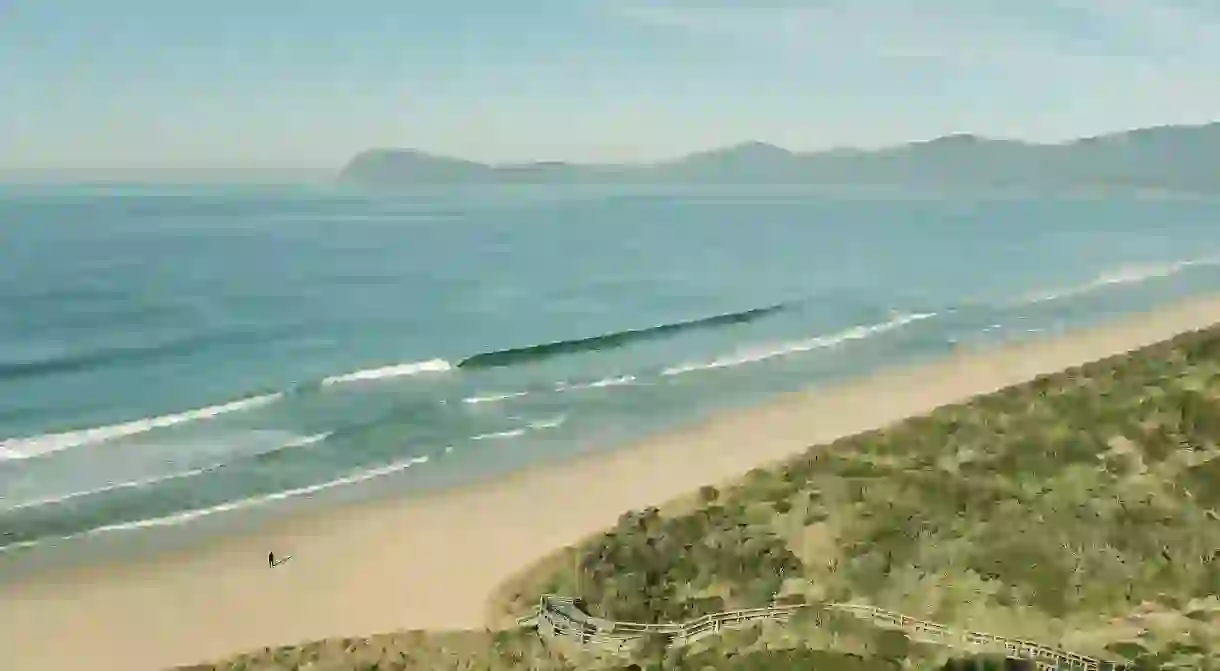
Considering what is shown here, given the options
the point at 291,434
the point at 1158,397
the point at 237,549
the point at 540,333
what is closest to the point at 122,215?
the point at 540,333

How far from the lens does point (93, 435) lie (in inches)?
1107

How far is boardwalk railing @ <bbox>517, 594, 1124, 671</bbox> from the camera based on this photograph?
14448 millimetres

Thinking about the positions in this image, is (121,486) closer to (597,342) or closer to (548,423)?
(548,423)

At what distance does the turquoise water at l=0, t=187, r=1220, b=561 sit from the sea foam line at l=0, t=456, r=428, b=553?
8cm

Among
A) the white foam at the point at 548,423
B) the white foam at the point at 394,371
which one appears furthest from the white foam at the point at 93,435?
the white foam at the point at 548,423

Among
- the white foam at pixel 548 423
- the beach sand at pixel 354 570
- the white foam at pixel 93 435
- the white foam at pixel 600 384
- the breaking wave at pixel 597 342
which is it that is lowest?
the beach sand at pixel 354 570

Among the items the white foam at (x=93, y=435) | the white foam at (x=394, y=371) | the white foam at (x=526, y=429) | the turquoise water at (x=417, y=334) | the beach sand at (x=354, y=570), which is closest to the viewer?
the beach sand at (x=354, y=570)

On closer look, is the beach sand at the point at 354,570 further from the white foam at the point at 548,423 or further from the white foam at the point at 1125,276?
the white foam at the point at 1125,276

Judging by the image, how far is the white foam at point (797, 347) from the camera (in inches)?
1517

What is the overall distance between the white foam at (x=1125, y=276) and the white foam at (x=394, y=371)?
98.0 feet

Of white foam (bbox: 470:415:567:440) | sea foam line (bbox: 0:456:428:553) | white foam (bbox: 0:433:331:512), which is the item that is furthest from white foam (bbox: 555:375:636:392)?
white foam (bbox: 0:433:331:512)

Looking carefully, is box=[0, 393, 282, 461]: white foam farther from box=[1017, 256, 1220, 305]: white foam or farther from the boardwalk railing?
box=[1017, 256, 1220, 305]: white foam

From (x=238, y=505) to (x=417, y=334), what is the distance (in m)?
21.3

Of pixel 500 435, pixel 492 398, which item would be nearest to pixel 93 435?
pixel 500 435
